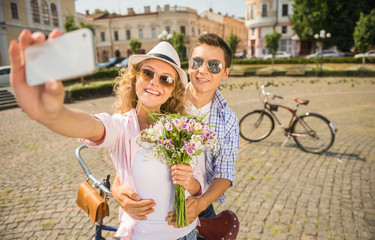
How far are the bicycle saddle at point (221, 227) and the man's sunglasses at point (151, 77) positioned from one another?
1.06 meters

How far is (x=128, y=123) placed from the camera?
5.11 ft

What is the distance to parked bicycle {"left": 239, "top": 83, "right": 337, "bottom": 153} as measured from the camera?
5996 mm

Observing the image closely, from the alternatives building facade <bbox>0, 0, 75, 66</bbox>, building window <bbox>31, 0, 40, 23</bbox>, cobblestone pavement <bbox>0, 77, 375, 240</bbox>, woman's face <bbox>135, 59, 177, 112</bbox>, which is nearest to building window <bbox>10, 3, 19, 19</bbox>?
building facade <bbox>0, 0, 75, 66</bbox>

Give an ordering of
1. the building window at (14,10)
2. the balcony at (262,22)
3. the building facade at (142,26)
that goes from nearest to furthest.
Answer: the building window at (14,10) → the balcony at (262,22) → the building facade at (142,26)

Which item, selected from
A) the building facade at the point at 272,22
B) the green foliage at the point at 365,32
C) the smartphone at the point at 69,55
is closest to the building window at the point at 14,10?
the smartphone at the point at 69,55

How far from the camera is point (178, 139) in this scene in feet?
4.55

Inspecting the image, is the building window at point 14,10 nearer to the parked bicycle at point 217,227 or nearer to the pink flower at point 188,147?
the parked bicycle at point 217,227

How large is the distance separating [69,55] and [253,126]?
7.05 meters

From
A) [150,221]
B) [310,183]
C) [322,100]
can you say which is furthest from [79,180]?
[322,100]

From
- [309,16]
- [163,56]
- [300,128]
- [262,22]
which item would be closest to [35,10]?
[300,128]

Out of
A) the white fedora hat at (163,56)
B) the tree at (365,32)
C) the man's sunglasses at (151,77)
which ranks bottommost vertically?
the man's sunglasses at (151,77)

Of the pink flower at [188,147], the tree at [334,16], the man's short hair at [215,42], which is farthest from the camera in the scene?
the tree at [334,16]

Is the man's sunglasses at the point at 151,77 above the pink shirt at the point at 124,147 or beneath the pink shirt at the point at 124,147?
above

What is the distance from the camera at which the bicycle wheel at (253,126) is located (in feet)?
22.9
